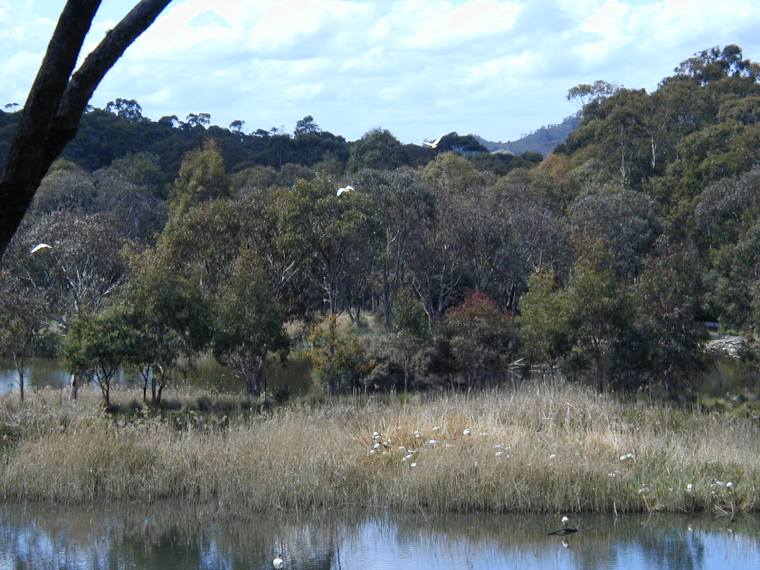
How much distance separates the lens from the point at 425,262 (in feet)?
132

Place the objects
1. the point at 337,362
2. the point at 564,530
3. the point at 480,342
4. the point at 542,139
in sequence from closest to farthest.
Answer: the point at 564,530 < the point at 337,362 < the point at 480,342 < the point at 542,139

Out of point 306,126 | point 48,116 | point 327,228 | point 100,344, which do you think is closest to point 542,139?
point 306,126

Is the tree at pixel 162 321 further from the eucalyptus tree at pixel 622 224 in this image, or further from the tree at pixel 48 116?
the eucalyptus tree at pixel 622 224

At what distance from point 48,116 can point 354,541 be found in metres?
10.1

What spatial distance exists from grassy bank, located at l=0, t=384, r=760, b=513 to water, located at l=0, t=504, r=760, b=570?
24 centimetres

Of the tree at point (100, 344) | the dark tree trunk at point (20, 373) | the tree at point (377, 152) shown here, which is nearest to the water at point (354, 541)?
the dark tree trunk at point (20, 373)

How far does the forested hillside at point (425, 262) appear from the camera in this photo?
25172 millimetres

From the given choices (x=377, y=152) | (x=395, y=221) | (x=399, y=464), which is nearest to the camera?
(x=399, y=464)

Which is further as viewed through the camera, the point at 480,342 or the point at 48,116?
the point at 480,342

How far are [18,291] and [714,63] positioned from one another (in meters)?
59.4

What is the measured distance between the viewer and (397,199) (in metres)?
40.2

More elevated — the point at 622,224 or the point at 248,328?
the point at 622,224

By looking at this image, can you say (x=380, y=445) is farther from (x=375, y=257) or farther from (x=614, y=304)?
(x=375, y=257)

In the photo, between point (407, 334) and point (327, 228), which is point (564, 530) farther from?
point (327, 228)
